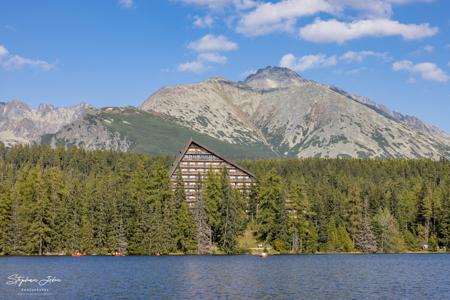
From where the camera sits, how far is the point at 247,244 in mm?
143875

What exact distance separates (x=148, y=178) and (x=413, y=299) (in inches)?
3816

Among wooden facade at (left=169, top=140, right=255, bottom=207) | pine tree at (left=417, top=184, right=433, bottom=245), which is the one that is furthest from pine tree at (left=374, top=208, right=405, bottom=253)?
wooden facade at (left=169, top=140, right=255, bottom=207)

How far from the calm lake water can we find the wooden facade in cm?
7510

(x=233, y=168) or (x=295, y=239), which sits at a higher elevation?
(x=233, y=168)

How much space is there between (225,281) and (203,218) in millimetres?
63625

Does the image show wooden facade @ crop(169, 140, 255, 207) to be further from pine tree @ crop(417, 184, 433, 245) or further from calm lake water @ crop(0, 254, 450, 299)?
calm lake water @ crop(0, 254, 450, 299)

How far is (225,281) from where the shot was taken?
70938 mm

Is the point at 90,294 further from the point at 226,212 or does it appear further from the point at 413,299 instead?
the point at 226,212

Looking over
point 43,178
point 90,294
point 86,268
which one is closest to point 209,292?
point 90,294

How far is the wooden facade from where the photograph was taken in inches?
6826

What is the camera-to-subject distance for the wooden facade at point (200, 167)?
173 meters

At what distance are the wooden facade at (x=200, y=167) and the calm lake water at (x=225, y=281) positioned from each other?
246 feet
